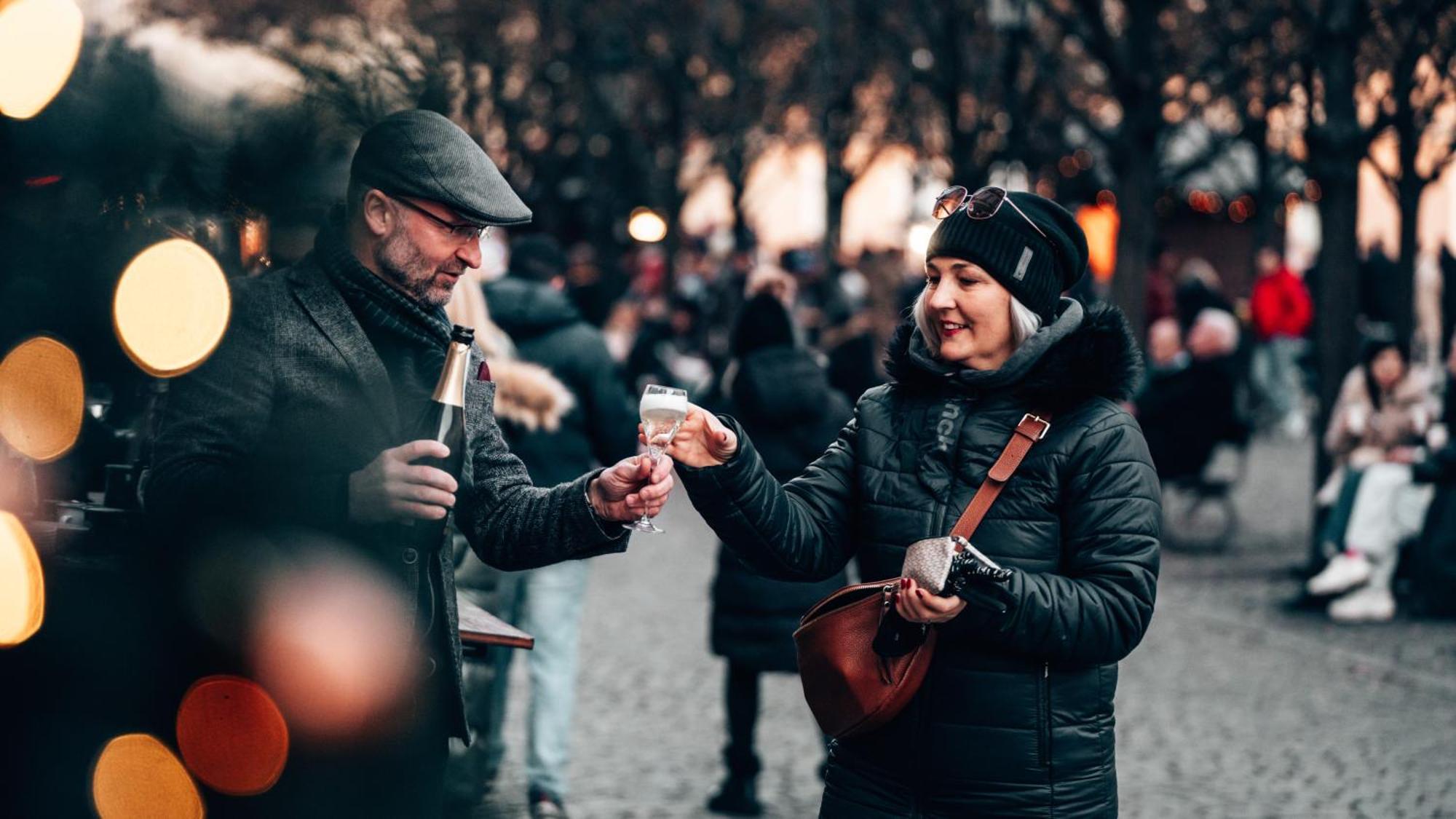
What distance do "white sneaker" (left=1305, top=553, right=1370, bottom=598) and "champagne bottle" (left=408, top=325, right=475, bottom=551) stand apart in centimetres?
860

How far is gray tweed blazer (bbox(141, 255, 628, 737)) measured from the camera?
123 inches

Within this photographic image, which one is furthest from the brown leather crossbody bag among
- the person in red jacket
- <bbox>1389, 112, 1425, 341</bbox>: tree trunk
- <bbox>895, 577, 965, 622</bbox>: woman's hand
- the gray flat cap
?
the person in red jacket

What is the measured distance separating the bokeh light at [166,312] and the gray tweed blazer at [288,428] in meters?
0.07

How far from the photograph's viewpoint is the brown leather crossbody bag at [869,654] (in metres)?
3.44

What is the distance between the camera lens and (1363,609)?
1078 centimetres

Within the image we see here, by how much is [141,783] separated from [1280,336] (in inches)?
782

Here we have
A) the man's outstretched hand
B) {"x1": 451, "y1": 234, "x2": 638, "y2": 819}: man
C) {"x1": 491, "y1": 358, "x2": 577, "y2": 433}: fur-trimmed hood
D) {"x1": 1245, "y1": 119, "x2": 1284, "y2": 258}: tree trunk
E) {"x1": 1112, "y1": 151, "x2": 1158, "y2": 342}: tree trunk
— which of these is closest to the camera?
the man's outstretched hand

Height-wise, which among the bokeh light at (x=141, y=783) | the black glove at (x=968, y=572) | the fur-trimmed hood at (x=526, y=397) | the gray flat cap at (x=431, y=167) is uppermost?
the gray flat cap at (x=431, y=167)

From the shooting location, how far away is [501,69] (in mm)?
23266

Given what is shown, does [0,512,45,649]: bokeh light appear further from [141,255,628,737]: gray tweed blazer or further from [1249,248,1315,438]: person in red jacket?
[1249,248,1315,438]: person in red jacket

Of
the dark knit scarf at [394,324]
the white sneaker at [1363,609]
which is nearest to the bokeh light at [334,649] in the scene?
the dark knit scarf at [394,324]

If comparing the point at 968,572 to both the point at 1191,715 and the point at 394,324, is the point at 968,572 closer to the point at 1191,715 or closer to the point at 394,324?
the point at 394,324

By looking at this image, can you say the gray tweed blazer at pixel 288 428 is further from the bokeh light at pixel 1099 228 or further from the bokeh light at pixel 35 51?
the bokeh light at pixel 1099 228

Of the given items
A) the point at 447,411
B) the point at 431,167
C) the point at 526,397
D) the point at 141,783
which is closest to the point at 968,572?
the point at 447,411
